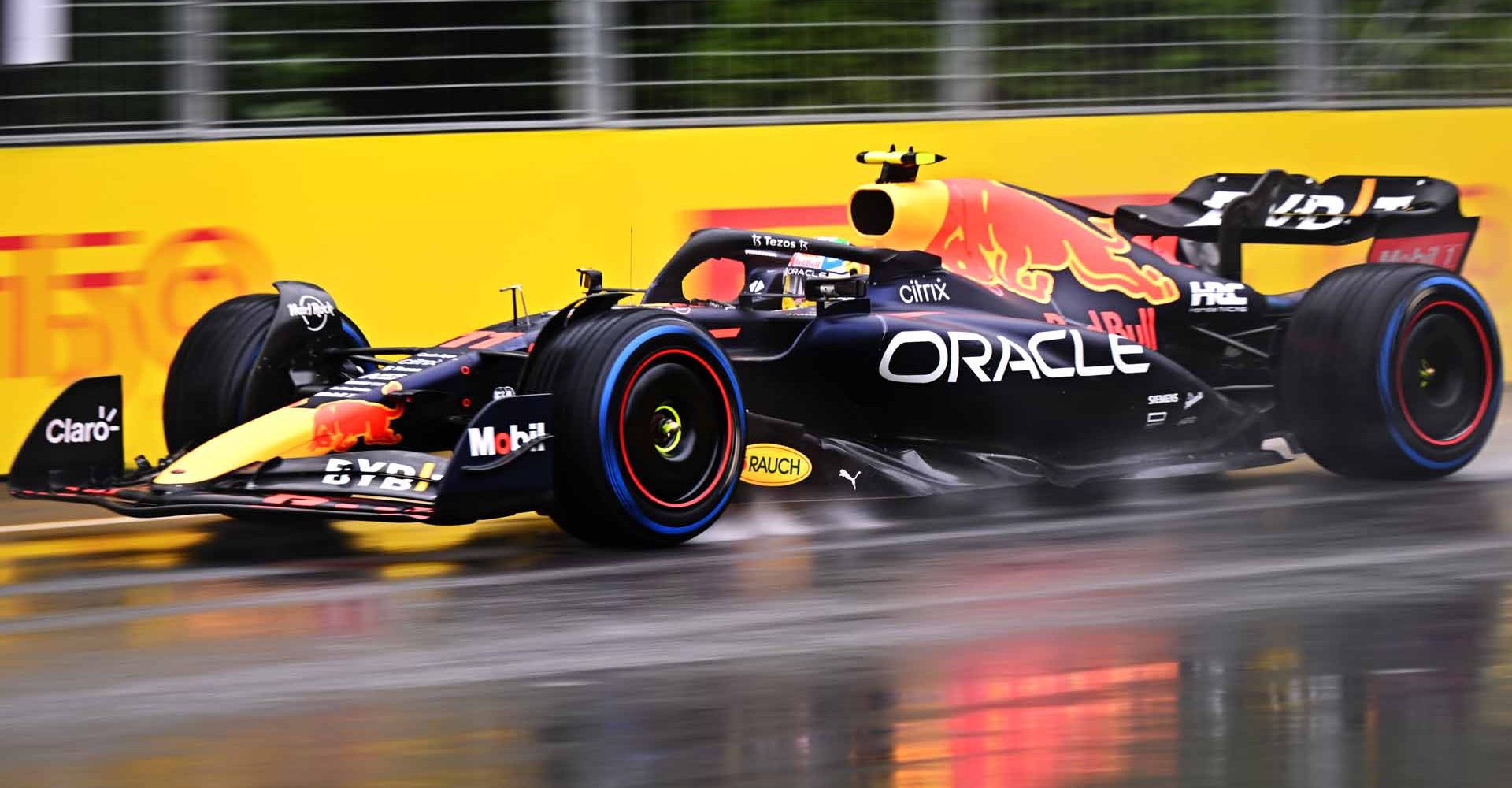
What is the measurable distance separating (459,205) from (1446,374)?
4.48 m

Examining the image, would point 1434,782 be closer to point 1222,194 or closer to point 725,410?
point 725,410

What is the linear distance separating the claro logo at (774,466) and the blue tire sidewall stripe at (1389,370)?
7.70ft

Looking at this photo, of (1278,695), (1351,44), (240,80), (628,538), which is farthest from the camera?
(1351,44)

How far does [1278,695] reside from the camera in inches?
185

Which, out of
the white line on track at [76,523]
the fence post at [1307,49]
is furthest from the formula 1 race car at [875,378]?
the fence post at [1307,49]

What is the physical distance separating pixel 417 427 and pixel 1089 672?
2686 millimetres

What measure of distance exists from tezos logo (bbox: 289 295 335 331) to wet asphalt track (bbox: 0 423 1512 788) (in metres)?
0.76

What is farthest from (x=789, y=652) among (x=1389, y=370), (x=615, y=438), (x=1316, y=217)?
(x=1316, y=217)

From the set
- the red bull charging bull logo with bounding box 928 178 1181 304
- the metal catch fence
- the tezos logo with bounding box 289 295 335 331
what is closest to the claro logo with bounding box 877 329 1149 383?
the red bull charging bull logo with bounding box 928 178 1181 304

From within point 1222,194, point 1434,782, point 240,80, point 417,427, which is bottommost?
point 1434,782

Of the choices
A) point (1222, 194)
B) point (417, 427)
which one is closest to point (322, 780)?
point (417, 427)

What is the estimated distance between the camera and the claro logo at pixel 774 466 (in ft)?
23.0

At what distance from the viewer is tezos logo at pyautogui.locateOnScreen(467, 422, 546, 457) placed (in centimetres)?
607

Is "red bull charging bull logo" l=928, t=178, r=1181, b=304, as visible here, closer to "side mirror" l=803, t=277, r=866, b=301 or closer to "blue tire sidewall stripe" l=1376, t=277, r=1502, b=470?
"side mirror" l=803, t=277, r=866, b=301
